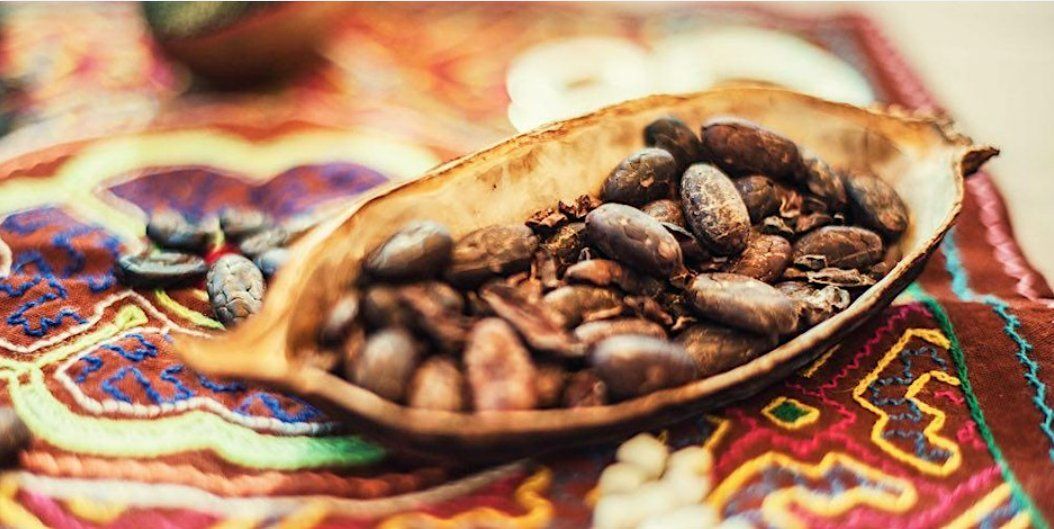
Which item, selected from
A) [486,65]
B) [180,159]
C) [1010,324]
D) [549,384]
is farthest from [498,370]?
[486,65]

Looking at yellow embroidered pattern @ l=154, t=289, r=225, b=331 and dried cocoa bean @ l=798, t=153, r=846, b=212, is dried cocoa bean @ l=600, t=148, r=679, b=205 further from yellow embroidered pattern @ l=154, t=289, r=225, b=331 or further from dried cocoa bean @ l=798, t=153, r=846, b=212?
yellow embroidered pattern @ l=154, t=289, r=225, b=331

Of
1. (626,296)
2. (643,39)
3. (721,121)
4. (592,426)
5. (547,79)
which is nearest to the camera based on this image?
(592,426)

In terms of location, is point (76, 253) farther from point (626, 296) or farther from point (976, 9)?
point (976, 9)

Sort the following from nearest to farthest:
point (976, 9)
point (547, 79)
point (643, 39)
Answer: point (547, 79) → point (643, 39) → point (976, 9)

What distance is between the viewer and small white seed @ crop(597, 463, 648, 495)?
67 cm

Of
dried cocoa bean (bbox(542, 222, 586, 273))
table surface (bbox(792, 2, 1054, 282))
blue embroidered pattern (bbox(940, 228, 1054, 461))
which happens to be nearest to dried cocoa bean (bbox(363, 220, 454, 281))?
dried cocoa bean (bbox(542, 222, 586, 273))

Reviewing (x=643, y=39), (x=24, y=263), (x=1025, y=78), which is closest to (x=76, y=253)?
(x=24, y=263)

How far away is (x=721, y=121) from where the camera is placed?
0.87 metres

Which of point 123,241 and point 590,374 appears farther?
point 123,241

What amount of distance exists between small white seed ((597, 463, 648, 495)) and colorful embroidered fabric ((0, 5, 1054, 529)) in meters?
0.02

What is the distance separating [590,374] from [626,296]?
0.39 feet

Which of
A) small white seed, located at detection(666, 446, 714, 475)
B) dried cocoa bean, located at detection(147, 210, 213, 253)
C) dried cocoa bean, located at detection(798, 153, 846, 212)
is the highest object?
dried cocoa bean, located at detection(798, 153, 846, 212)

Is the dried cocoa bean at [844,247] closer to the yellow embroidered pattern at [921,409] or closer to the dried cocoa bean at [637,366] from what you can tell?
the yellow embroidered pattern at [921,409]

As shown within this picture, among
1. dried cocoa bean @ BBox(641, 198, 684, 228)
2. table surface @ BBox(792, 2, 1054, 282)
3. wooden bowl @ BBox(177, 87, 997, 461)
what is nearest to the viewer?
wooden bowl @ BBox(177, 87, 997, 461)
